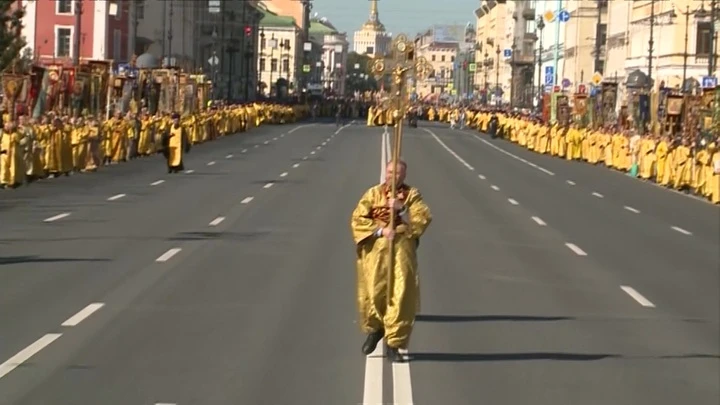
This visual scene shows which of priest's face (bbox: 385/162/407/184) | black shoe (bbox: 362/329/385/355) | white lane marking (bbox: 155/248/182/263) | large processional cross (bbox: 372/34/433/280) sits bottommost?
white lane marking (bbox: 155/248/182/263)

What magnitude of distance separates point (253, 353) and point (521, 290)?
6.60 meters

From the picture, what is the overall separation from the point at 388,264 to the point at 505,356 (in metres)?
1.64

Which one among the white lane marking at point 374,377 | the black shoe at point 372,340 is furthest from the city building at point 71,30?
the black shoe at point 372,340

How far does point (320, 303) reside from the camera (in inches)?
715

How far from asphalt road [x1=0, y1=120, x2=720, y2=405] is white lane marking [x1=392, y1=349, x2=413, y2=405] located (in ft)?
0.08

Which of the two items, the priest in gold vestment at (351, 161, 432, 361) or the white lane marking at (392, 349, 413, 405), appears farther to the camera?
the priest in gold vestment at (351, 161, 432, 361)

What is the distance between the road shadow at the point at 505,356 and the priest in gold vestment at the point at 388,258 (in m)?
0.52

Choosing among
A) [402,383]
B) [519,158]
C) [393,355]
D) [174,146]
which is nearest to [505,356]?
[393,355]

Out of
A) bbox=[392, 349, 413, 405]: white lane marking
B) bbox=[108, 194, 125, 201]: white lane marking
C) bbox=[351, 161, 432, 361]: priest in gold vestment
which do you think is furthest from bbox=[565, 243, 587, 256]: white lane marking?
bbox=[351, 161, 432, 361]: priest in gold vestment

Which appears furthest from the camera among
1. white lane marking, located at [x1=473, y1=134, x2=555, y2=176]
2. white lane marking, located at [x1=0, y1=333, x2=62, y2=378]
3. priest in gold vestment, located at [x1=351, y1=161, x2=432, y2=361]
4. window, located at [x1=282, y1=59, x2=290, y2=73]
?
window, located at [x1=282, y1=59, x2=290, y2=73]

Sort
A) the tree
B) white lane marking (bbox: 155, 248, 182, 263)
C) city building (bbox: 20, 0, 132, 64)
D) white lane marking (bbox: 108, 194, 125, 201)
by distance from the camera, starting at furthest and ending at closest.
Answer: city building (bbox: 20, 0, 132, 64) < the tree < white lane marking (bbox: 108, 194, 125, 201) < white lane marking (bbox: 155, 248, 182, 263)

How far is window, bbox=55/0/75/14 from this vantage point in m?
75.4

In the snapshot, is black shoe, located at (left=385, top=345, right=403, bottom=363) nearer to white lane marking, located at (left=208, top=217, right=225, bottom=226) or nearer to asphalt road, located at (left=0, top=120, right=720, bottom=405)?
asphalt road, located at (left=0, top=120, right=720, bottom=405)

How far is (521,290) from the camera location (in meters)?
20.3
